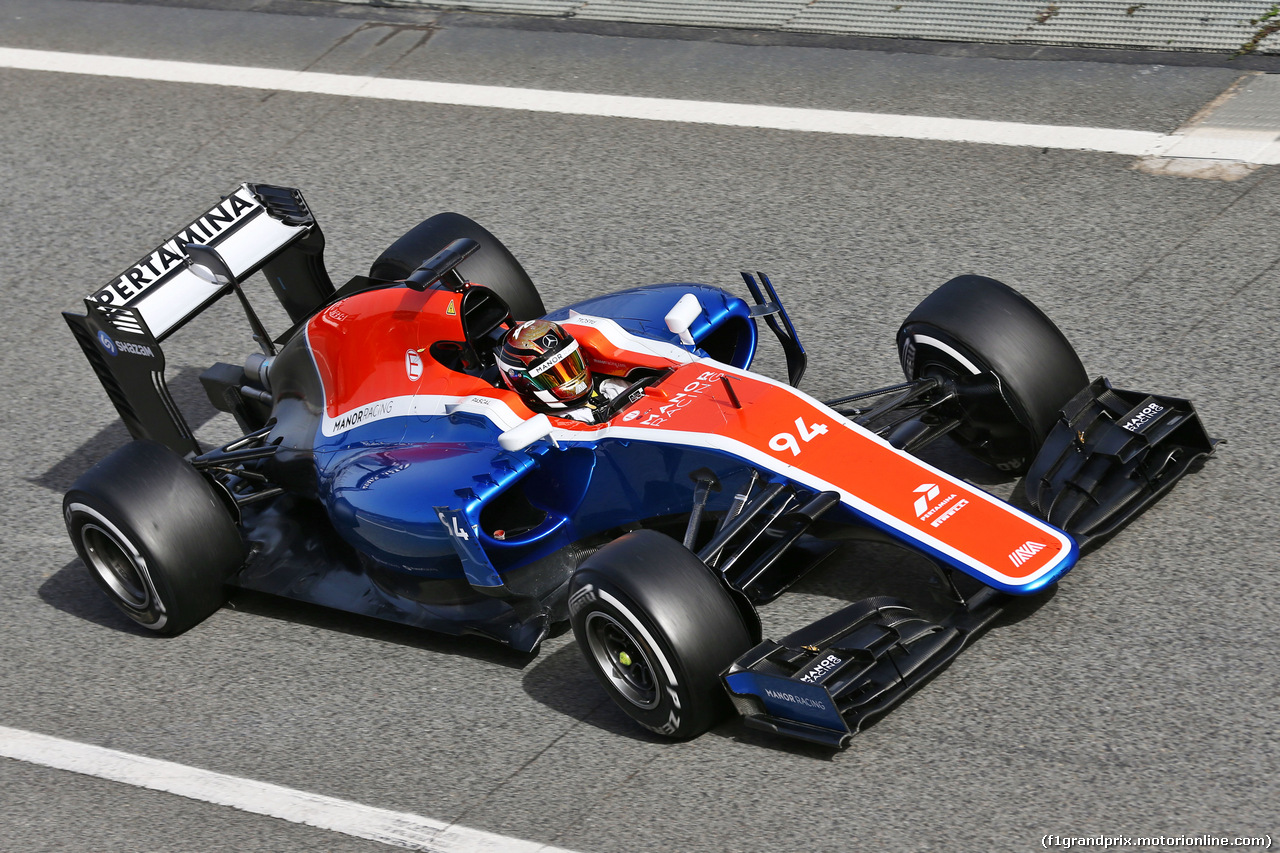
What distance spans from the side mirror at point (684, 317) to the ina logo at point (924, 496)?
1.18 meters

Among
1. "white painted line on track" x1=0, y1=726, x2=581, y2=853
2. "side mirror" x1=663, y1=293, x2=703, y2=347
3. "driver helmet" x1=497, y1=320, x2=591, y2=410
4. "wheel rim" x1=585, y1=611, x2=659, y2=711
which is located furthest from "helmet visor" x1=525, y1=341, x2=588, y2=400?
"white painted line on track" x1=0, y1=726, x2=581, y2=853

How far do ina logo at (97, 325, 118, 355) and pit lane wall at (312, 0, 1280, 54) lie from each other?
526 centimetres

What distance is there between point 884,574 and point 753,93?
483cm

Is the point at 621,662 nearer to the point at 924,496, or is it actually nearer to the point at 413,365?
the point at 924,496

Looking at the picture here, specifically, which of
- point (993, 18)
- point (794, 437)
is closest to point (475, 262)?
point (794, 437)

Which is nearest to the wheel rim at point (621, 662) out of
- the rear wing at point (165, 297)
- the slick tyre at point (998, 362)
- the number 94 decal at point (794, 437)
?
the number 94 decal at point (794, 437)

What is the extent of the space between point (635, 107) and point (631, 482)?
4.83 m

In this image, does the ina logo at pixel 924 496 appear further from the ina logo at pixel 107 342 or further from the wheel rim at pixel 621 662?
the ina logo at pixel 107 342

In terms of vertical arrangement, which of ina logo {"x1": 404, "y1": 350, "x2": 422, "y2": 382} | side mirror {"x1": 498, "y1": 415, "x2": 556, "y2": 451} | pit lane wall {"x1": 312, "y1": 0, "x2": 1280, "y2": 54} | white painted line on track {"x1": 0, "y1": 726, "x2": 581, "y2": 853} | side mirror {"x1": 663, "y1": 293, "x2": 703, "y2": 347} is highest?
pit lane wall {"x1": 312, "y1": 0, "x2": 1280, "y2": 54}

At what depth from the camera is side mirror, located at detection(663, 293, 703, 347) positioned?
5590 millimetres

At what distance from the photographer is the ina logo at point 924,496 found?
4.80 m

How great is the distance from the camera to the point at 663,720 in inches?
184

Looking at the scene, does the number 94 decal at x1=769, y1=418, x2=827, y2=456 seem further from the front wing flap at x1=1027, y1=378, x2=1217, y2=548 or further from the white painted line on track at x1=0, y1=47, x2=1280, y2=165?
the white painted line on track at x1=0, y1=47, x2=1280, y2=165

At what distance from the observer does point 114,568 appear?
5922mm
